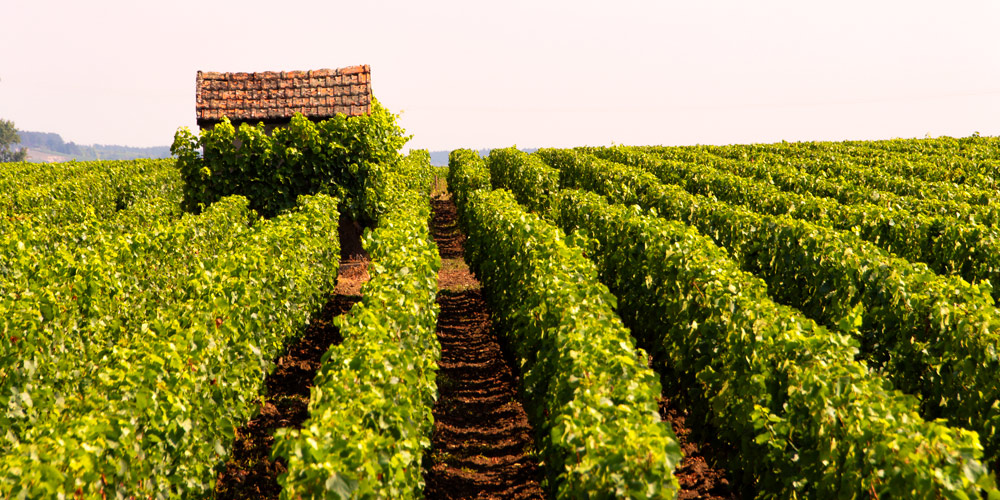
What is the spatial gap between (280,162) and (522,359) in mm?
11080

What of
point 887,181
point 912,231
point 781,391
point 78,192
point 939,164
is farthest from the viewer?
point 939,164

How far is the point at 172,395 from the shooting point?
5395 mm

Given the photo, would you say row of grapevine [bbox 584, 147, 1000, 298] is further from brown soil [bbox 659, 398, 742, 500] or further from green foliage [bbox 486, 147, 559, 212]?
green foliage [bbox 486, 147, 559, 212]

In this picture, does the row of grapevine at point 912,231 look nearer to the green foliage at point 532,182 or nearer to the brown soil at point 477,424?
the brown soil at point 477,424

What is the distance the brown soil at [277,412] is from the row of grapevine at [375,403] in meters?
0.80

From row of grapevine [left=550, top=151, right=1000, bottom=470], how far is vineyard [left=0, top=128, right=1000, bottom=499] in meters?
0.03

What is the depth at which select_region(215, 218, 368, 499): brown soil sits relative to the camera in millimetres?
7117

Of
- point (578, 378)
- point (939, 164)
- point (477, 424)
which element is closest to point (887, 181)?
point (939, 164)

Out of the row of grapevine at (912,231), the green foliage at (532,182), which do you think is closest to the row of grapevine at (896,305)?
the row of grapevine at (912,231)

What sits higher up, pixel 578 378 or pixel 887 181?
pixel 887 181

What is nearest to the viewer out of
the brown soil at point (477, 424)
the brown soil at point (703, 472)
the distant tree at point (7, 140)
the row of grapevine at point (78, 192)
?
the brown soil at point (703, 472)

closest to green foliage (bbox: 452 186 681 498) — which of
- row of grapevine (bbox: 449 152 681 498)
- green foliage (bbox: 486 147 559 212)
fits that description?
row of grapevine (bbox: 449 152 681 498)

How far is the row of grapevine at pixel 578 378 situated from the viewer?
398cm

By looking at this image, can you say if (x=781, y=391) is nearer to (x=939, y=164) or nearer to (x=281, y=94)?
(x=281, y=94)
